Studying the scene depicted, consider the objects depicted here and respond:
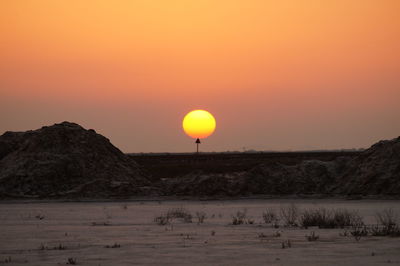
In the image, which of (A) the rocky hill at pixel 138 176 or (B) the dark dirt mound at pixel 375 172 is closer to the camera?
(B) the dark dirt mound at pixel 375 172

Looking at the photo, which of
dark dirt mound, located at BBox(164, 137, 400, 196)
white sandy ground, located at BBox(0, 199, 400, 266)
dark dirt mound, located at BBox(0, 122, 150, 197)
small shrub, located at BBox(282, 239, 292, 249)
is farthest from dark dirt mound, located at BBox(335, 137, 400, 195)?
small shrub, located at BBox(282, 239, 292, 249)

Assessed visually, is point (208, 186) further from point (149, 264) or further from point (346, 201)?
point (149, 264)

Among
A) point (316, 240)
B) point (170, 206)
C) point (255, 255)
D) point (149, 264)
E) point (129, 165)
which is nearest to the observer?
point (149, 264)

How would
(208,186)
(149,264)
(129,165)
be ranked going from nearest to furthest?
1. (149,264)
2. (208,186)
3. (129,165)

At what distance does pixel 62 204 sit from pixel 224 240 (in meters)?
18.3

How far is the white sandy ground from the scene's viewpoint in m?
13.8

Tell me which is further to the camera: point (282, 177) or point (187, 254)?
point (282, 177)

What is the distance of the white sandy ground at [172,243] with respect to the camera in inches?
544

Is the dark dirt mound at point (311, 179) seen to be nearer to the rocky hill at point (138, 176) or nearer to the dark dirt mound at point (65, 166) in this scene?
the rocky hill at point (138, 176)

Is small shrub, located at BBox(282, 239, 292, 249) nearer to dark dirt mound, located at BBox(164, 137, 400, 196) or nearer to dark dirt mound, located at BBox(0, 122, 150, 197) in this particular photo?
dark dirt mound, located at BBox(164, 137, 400, 196)

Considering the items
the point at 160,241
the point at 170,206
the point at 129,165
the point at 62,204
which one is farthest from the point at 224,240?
the point at 129,165

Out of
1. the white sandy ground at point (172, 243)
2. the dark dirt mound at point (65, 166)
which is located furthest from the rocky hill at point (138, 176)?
the white sandy ground at point (172, 243)

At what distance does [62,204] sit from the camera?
112ft

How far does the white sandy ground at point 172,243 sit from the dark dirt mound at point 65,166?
1264 cm
